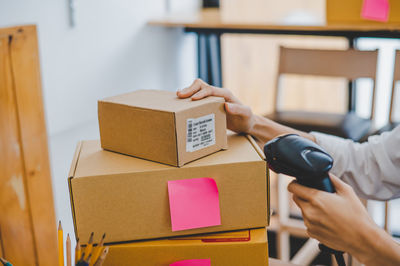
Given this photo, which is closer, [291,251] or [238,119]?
[238,119]

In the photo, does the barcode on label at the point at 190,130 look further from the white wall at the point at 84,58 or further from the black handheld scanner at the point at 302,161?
the white wall at the point at 84,58

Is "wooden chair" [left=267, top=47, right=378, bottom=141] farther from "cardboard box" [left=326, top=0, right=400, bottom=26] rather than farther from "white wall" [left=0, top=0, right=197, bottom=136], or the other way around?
"white wall" [left=0, top=0, right=197, bottom=136]

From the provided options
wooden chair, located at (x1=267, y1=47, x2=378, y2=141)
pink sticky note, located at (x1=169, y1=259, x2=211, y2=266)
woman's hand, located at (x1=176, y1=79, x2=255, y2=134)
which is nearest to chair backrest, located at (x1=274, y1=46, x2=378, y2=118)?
wooden chair, located at (x1=267, y1=47, x2=378, y2=141)

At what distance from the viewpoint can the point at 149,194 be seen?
2.59 ft

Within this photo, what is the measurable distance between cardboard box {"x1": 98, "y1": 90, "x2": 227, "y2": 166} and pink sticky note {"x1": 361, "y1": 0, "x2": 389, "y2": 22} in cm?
141

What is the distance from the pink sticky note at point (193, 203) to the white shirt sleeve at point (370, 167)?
18.0 inches

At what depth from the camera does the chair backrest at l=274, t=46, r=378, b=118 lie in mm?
2018

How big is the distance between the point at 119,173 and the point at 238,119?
1.08 ft

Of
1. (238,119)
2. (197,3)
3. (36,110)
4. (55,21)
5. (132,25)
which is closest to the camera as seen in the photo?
(238,119)

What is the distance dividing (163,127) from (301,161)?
0.24 m

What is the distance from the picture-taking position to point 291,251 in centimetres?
241

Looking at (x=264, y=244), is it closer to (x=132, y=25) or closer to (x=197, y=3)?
(x=132, y=25)

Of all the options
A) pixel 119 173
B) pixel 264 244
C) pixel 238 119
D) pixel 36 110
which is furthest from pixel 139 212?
pixel 36 110

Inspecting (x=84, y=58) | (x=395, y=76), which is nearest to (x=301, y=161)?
(x=395, y=76)
